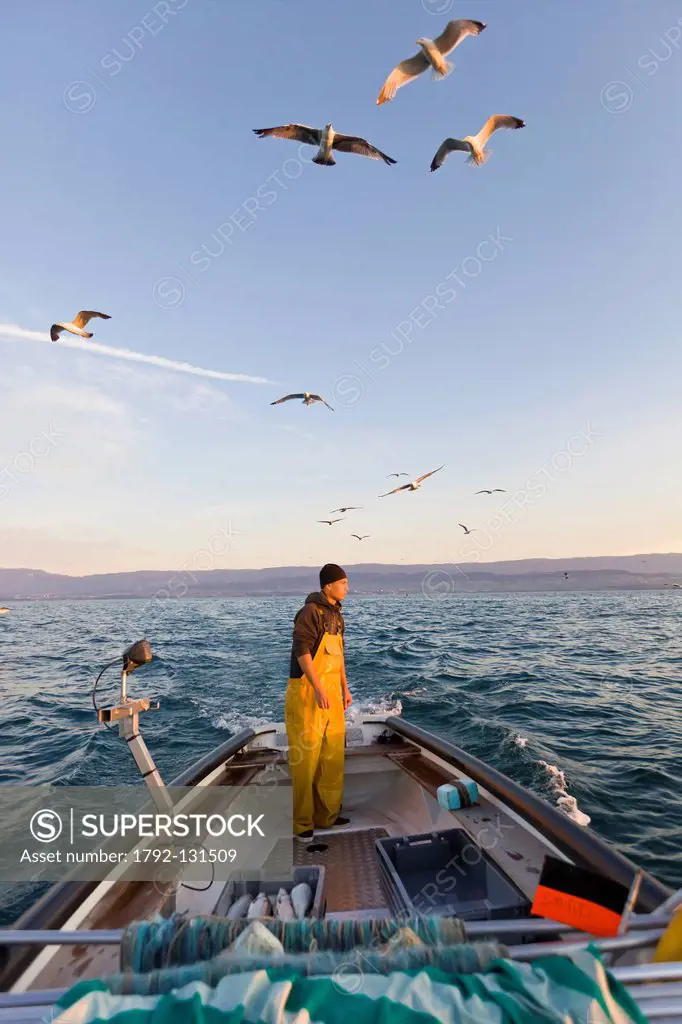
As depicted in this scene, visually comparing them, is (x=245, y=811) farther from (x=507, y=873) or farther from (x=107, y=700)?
(x=107, y=700)

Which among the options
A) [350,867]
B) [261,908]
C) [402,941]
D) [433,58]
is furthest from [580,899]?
[433,58]

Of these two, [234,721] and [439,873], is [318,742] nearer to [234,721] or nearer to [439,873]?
[439,873]

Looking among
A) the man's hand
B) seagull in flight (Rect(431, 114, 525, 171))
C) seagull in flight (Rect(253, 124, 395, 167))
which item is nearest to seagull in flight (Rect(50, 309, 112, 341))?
seagull in flight (Rect(253, 124, 395, 167))

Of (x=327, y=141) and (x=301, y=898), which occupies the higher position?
(x=327, y=141)

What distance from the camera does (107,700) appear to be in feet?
39.1

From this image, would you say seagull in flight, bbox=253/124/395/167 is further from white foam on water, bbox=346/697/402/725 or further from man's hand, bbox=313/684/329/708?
white foam on water, bbox=346/697/402/725

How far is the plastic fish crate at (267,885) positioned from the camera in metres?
2.91

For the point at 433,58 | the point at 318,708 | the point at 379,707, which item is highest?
the point at 433,58

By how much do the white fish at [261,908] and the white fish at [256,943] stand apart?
1628mm

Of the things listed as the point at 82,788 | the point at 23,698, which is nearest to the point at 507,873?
the point at 82,788

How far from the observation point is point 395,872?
9.96ft

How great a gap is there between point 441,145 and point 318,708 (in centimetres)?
875

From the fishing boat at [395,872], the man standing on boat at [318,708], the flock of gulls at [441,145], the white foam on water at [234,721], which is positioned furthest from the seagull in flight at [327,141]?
the white foam on water at [234,721]

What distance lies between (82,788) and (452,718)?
21.4 ft
